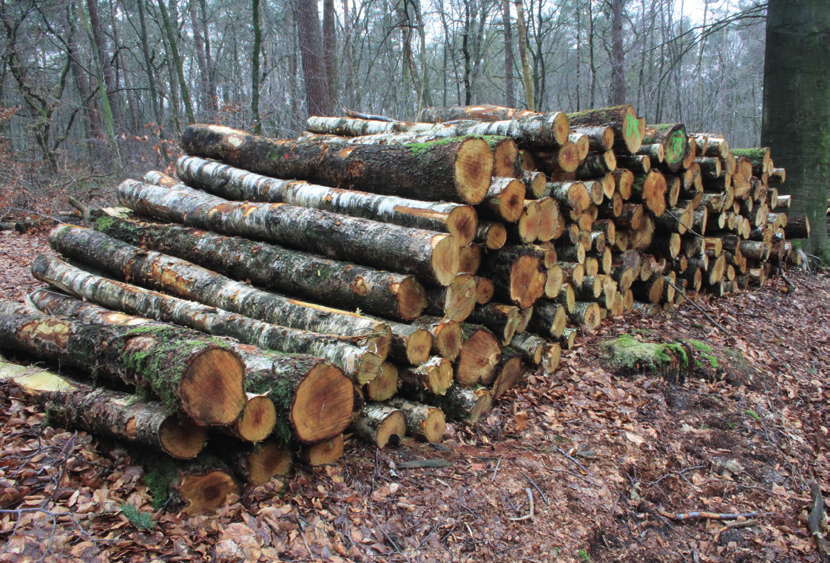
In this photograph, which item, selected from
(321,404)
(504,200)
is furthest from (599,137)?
(321,404)

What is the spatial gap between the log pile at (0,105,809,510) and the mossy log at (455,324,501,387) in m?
0.02

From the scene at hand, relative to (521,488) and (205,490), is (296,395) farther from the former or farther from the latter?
(521,488)

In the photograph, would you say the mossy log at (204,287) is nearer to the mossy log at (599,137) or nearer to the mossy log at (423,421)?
the mossy log at (423,421)

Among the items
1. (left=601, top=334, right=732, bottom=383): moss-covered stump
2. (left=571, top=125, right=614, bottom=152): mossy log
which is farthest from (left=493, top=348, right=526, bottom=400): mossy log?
(left=571, top=125, right=614, bottom=152): mossy log

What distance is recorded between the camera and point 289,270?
461 cm

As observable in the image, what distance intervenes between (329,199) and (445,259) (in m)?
1.61

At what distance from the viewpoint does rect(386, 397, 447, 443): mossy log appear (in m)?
3.97

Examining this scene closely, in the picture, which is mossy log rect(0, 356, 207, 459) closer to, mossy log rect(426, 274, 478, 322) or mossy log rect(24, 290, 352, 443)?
mossy log rect(24, 290, 352, 443)

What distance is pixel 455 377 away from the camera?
14.6 feet

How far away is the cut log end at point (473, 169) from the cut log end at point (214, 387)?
2.49 m

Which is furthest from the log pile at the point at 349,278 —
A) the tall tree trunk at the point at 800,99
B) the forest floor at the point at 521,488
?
the tall tree trunk at the point at 800,99

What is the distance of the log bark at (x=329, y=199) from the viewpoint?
4.33 m

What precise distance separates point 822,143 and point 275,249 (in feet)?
34.4

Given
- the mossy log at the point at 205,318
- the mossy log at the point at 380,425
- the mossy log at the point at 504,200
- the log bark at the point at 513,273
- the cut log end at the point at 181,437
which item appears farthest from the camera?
the log bark at the point at 513,273
